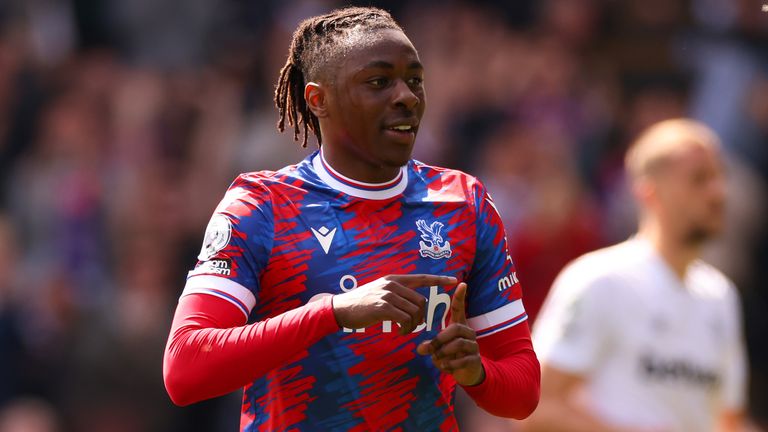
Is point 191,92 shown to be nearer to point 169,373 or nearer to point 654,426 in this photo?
point 654,426

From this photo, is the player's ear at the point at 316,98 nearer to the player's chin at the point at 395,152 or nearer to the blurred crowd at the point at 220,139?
the player's chin at the point at 395,152

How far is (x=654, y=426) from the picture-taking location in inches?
216

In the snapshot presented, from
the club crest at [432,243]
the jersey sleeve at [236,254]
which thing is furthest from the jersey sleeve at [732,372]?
the jersey sleeve at [236,254]

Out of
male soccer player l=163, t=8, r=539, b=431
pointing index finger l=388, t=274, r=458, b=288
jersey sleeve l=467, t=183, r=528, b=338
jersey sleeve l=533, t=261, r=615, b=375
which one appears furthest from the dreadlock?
jersey sleeve l=533, t=261, r=615, b=375

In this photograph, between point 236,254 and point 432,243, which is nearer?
point 236,254

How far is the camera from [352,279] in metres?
3.49

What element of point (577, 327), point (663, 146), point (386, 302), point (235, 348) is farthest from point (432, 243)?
point (663, 146)

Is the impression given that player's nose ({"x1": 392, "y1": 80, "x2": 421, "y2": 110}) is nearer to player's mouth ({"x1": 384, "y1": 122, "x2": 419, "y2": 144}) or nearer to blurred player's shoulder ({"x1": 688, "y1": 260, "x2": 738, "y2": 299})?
player's mouth ({"x1": 384, "y1": 122, "x2": 419, "y2": 144})

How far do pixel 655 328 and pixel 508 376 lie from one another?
223 cm

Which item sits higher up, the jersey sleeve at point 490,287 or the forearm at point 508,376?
the jersey sleeve at point 490,287

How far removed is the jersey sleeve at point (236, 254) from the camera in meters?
3.40

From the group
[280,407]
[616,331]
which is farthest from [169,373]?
[616,331]

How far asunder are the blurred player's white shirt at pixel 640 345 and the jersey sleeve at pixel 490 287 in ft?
5.97

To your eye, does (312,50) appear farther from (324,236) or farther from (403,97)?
(324,236)
